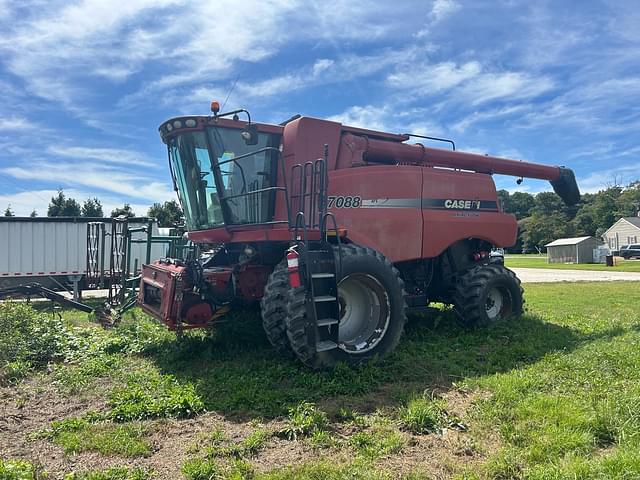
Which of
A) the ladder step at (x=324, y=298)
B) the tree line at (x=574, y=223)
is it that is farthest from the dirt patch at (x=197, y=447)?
the tree line at (x=574, y=223)

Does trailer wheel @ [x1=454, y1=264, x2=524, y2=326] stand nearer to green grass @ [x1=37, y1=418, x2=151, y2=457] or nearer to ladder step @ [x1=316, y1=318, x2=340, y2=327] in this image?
ladder step @ [x1=316, y1=318, x2=340, y2=327]

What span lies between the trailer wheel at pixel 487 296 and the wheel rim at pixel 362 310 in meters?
2.42

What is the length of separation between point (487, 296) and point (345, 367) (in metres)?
3.71

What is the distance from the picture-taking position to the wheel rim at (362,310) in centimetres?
632

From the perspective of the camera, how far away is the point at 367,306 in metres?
6.57

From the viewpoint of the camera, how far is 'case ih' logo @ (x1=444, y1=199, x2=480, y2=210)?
8532 mm

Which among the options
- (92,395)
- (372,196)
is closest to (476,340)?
(372,196)

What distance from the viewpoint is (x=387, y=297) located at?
6.39 metres

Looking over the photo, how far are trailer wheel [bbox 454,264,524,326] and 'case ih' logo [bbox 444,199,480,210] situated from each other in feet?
3.42


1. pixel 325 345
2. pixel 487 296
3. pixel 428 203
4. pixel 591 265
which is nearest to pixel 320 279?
pixel 325 345

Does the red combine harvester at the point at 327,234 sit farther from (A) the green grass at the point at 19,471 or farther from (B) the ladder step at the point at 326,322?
(A) the green grass at the point at 19,471

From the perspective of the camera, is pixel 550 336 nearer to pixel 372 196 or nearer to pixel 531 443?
pixel 372 196

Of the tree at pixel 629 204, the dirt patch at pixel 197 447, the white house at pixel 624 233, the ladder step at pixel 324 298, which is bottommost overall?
the dirt patch at pixel 197 447

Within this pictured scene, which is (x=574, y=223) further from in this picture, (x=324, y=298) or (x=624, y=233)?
(x=324, y=298)
